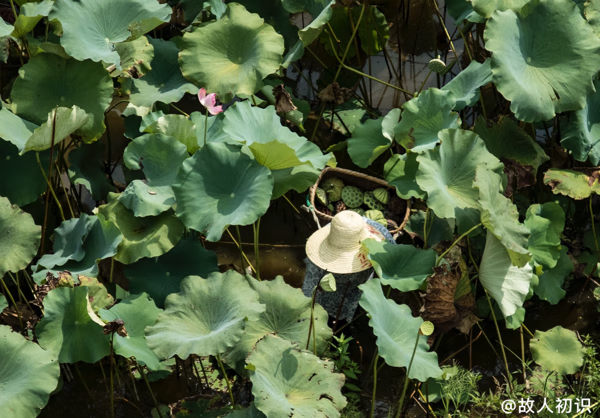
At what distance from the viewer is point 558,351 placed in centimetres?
355

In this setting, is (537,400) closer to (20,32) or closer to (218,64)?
(218,64)

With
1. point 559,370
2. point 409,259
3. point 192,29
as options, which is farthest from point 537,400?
point 192,29

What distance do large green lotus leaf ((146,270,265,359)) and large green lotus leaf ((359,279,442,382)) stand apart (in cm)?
48

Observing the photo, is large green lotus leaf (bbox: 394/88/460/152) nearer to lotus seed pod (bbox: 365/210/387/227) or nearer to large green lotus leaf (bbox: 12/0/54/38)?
lotus seed pod (bbox: 365/210/387/227)

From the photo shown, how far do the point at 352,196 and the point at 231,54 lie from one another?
1.14 meters


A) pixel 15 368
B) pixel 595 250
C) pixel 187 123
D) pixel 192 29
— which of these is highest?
pixel 192 29

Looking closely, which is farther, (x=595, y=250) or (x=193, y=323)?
(x=595, y=250)

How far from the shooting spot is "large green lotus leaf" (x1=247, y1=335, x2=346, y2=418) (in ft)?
9.34

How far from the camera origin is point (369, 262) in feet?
11.6

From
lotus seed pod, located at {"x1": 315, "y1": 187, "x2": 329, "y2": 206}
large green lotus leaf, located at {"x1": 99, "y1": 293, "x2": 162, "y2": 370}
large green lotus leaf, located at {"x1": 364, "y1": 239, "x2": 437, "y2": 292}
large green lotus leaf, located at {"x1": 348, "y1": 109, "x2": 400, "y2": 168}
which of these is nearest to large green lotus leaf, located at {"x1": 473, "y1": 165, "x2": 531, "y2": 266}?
large green lotus leaf, located at {"x1": 364, "y1": 239, "x2": 437, "y2": 292}

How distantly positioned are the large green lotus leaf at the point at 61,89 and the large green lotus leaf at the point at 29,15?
0.17 m

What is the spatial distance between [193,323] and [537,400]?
1.79 meters

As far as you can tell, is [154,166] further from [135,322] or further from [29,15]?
[29,15]

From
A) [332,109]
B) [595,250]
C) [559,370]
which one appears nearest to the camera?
[559,370]
